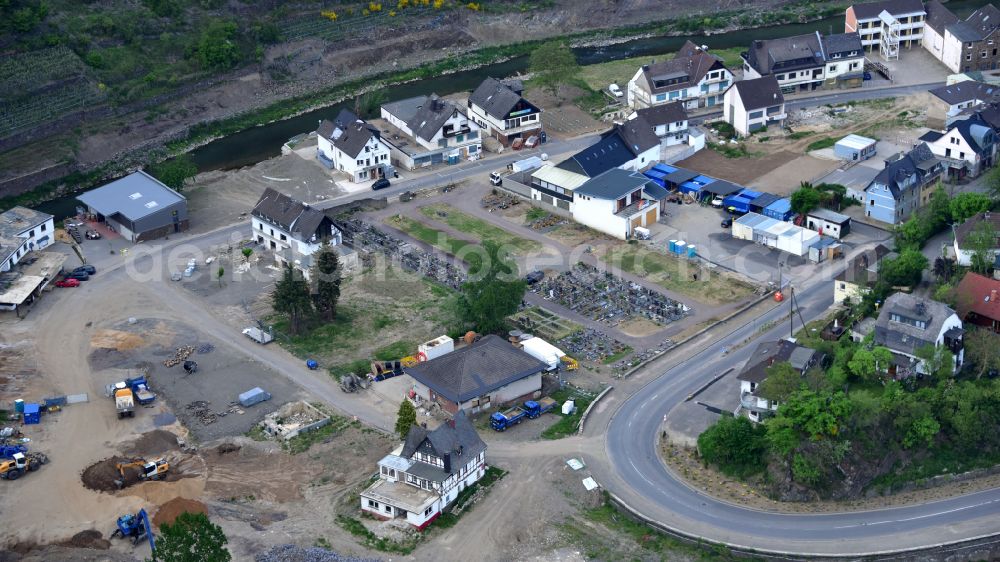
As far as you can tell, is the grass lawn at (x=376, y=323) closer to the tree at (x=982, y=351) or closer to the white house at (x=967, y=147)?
the tree at (x=982, y=351)

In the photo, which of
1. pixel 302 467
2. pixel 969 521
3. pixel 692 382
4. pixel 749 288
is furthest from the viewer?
pixel 749 288

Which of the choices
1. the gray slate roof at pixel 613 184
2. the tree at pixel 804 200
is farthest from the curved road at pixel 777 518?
the tree at pixel 804 200

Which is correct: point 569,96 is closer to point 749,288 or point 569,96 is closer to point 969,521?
point 749,288

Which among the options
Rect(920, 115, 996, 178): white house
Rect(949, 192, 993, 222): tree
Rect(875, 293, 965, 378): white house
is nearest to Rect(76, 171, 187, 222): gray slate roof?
Rect(875, 293, 965, 378): white house

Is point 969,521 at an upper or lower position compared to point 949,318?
lower

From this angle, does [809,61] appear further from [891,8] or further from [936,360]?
[936,360]

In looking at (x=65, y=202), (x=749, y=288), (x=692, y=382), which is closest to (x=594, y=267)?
(x=749, y=288)

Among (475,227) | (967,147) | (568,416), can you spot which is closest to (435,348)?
(568,416)
